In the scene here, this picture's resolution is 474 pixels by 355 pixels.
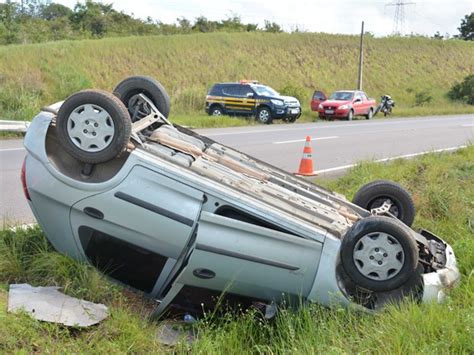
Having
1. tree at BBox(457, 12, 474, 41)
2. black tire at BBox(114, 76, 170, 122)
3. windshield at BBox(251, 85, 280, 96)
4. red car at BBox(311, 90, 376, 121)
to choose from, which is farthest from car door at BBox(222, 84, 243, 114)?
tree at BBox(457, 12, 474, 41)

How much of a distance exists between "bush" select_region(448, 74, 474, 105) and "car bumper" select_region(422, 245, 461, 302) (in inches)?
1546

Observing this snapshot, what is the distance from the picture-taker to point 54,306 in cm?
326

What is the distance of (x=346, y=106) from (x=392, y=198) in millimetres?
19376

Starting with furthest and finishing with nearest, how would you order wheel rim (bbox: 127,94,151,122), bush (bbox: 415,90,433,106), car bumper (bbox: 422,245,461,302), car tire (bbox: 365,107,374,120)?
bush (bbox: 415,90,433,106), car tire (bbox: 365,107,374,120), wheel rim (bbox: 127,94,151,122), car bumper (bbox: 422,245,461,302)

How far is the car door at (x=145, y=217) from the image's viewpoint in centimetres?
327

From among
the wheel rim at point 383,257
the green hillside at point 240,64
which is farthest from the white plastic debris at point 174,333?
→ the green hillside at point 240,64

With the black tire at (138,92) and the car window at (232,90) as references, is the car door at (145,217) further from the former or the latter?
the car window at (232,90)

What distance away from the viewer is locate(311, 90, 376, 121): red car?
23.4 meters

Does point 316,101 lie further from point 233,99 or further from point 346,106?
point 233,99

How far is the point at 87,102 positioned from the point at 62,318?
1.35 metres

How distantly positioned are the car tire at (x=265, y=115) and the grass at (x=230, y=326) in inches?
640

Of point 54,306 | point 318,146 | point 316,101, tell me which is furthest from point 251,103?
point 54,306

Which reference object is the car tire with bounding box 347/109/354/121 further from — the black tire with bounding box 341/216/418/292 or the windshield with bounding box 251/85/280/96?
the black tire with bounding box 341/216/418/292

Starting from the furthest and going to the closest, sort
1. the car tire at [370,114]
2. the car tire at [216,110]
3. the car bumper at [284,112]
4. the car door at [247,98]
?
the car tire at [370,114] → the car tire at [216,110] → the car door at [247,98] → the car bumper at [284,112]
